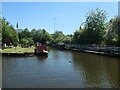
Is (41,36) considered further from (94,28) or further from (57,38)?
(94,28)

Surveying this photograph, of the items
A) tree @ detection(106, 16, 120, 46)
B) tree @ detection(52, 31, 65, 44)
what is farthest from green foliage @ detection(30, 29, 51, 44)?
tree @ detection(106, 16, 120, 46)

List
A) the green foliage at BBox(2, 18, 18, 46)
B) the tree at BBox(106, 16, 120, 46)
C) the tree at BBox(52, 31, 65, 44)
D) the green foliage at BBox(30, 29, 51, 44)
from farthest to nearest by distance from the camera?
the green foliage at BBox(30, 29, 51, 44)
the tree at BBox(52, 31, 65, 44)
the green foliage at BBox(2, 18, 18, 46)
the tree at BBox(106, 16, 120, 46)

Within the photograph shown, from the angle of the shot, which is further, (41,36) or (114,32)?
(41,36)

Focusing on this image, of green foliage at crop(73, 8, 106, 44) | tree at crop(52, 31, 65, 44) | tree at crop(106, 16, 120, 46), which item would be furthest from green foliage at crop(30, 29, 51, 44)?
tree at crop(106, 16, 120, 46)

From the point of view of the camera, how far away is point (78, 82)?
24.4m

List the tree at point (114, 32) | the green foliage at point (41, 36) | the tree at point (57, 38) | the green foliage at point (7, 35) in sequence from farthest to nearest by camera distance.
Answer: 1. the green foliage at point (41, 36)
2. the tree at point (57, 38)
3. the green foliage at point (7, 35)
4. the tree at point (114, 32)

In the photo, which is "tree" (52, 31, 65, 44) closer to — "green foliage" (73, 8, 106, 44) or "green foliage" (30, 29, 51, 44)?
"green foliage" (30, 29, 51, 44)

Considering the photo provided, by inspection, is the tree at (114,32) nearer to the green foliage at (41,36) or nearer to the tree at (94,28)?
the tree at (94,28)

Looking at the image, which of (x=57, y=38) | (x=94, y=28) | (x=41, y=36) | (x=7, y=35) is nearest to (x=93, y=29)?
(x=94, y=28)

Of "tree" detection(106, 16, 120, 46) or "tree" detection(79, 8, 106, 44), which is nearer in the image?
"tree" detection(106, 16, 120, 46)

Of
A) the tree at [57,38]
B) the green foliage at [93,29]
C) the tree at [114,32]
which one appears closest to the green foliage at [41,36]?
the tree at [57,38]

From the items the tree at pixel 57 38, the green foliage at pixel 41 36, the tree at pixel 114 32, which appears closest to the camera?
the tree at pixel 114 32

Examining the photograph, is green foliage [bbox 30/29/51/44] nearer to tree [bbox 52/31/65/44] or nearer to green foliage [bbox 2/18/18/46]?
tree [bbox 52/31/65/44]

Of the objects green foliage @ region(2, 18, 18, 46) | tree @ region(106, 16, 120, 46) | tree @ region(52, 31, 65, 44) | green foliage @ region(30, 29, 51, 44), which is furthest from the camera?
green foliage @ region(30, 29, 51, 44)
